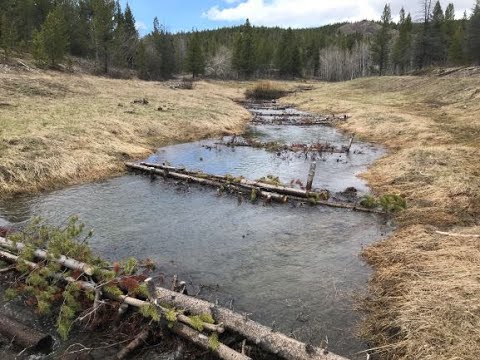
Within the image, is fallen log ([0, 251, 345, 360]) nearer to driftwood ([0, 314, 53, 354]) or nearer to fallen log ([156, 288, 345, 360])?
fallen log ([156, 288, 345, 360])

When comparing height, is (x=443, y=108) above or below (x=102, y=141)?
above

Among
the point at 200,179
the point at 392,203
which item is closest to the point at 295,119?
the point at 200,179

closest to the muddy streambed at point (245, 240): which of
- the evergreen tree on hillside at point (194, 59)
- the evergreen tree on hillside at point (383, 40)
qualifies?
the evergreen tree on hillside at point (194, 59)

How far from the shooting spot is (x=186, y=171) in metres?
21.7

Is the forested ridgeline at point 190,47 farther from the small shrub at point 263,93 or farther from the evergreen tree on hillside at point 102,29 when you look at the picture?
the small shrub at point 263,93

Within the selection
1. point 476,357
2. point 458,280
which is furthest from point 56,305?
point 458,280

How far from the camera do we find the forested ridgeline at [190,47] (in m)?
66.2

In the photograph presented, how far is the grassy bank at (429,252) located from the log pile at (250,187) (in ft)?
9.74

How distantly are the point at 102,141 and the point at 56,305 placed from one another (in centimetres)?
1772

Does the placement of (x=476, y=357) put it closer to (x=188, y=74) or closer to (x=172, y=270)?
(x=172, y=270)

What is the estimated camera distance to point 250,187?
64.2 ft

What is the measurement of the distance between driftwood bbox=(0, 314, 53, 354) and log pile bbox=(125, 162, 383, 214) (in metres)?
11.4

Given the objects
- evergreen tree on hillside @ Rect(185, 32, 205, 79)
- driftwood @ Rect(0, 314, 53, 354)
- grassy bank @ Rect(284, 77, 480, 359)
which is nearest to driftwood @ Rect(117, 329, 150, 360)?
driftwood @ Rect(0, 314, 53, 354)

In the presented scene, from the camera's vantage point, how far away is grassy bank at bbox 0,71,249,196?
20266 mm
